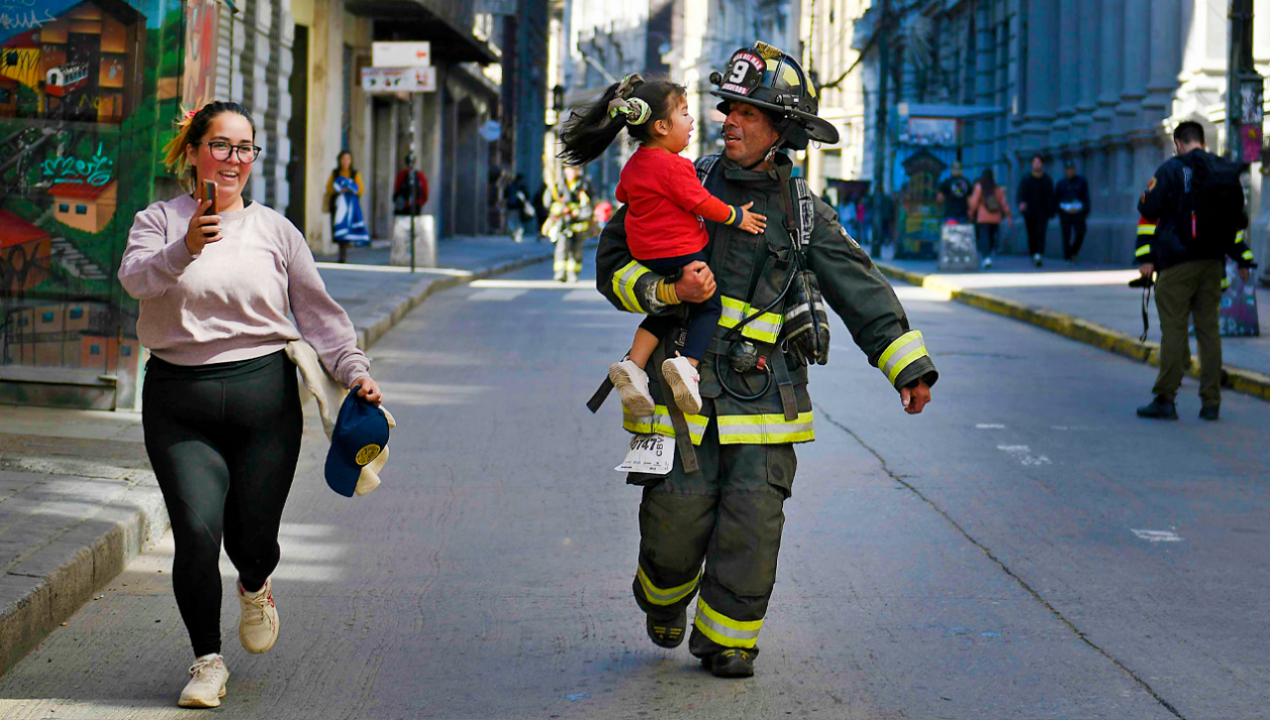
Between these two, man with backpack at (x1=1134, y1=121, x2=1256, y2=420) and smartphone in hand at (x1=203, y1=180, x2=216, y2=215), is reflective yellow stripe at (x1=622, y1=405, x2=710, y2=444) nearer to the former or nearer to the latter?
smartphone in hand at (x1=203, y1=180, x2=216, y2=215)

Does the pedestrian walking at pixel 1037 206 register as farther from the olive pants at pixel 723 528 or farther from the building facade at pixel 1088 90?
the olive pants at pixel 723 528

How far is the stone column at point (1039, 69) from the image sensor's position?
37.4m

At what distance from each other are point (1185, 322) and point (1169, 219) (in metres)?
0.68

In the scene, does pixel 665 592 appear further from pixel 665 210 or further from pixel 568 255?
pixel 568 255

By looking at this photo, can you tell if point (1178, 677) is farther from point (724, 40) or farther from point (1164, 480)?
point (724, 40)

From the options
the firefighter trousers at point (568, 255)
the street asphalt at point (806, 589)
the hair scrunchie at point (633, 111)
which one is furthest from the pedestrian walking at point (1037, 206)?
the hair scrunchie at point (633, 111)

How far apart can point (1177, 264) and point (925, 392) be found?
259 inches

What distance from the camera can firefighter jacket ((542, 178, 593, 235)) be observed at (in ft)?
78.7

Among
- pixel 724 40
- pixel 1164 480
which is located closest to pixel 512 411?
pixel 1164 480

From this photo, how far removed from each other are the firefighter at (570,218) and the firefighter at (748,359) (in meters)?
Answer: 19.0

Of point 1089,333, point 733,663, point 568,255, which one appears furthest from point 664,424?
point 568,255

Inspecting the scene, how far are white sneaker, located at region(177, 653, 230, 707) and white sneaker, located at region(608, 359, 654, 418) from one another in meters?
1.30

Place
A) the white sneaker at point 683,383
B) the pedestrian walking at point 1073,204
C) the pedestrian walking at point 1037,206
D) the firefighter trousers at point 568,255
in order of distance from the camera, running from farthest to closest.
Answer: the pedestrian walking at point 1037,206 → the pedestrian walking at point 1073,204 → the firefighter trousers at point 568,255 → the white sneaker at point 683,383

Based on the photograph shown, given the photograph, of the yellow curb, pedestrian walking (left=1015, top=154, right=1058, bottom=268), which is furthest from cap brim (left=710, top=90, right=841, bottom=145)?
pedestrian walking (left=1015, top=154, right=1058, bottom=268)
